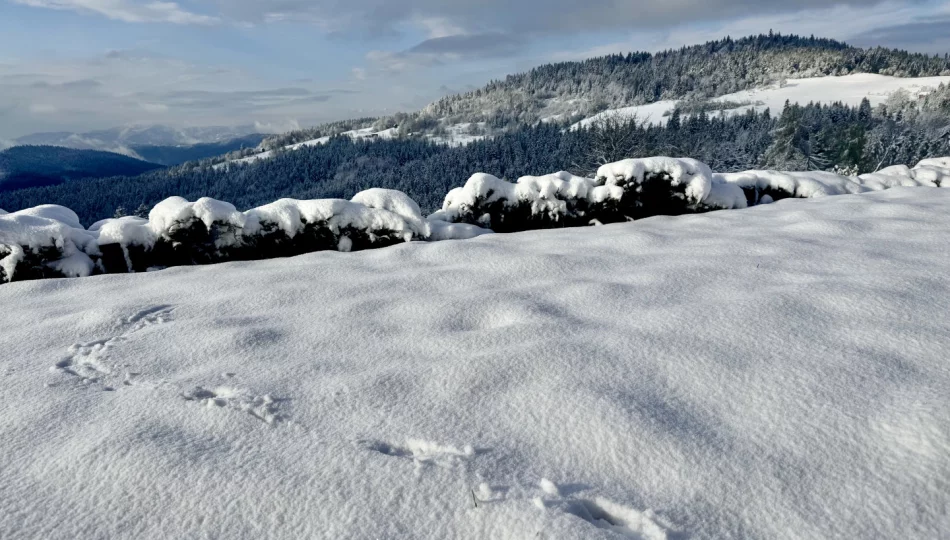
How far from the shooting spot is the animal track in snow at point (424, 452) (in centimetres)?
212

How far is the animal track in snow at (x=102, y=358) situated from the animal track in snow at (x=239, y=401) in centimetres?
52

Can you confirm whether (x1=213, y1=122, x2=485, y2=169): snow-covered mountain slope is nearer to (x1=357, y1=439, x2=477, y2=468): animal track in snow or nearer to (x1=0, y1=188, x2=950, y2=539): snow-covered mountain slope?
(x1=0, y1=188, x2=950, y2=539): snow-covered mountain slope

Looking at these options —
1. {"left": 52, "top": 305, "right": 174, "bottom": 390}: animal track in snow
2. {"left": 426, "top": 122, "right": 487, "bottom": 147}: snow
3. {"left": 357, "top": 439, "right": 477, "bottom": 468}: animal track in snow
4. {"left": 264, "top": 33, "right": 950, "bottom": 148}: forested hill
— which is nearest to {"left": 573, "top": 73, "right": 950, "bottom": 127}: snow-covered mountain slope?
{"left": 264, "top": 33, "right": 950, "bottom": 148}: forested hill

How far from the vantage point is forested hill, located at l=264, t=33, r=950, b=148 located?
Answer: 13662 centimetres

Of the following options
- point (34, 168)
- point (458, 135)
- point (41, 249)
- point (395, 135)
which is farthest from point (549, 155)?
point (34, 168)

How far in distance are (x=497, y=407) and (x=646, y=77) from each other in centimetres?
16423

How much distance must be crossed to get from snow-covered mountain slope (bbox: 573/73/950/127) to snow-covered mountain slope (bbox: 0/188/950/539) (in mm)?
106655

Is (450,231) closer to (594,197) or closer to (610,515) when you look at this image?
(594,197)

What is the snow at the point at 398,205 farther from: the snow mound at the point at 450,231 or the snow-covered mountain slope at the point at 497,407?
the snow-covered mountain slope at the point at 497,407

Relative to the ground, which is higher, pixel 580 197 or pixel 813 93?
pixel 813 93

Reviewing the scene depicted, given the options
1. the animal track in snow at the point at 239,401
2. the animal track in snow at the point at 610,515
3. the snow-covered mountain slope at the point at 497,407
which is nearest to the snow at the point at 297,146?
the snow-covered mountain slope at the point at 497,407

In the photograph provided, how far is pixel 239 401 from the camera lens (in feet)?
8.75

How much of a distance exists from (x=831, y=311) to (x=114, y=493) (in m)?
4.09

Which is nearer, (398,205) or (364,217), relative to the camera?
(364,217)
